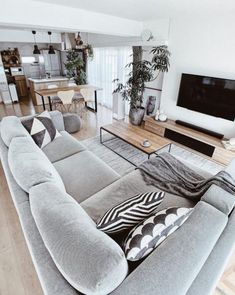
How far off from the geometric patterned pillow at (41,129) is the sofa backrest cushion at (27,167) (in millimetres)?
677

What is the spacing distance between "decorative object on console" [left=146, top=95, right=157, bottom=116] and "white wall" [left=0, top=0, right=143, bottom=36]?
156 cm

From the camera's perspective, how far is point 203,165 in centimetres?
308

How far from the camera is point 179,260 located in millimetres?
895

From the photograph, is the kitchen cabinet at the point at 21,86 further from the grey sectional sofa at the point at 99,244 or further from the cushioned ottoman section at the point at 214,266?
the cushioned ottoman section at the point at 214,266

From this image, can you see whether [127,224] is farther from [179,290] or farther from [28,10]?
[28,10]

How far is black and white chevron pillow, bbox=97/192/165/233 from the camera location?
3.51 feet

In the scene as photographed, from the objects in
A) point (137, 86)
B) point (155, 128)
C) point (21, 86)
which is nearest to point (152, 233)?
point (155, 128)

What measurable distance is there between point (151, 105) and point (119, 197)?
3268 millimetres

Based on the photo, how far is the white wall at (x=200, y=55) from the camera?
9.91 ft

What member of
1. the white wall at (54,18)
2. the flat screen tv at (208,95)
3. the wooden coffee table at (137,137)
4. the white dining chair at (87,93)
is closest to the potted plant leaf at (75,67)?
Answer: the white dining chair at (87,93)

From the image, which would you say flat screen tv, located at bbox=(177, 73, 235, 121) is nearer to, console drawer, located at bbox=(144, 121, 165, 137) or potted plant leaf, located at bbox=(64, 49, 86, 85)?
console drawer, located at bbox=(144, 121, 165, 137)

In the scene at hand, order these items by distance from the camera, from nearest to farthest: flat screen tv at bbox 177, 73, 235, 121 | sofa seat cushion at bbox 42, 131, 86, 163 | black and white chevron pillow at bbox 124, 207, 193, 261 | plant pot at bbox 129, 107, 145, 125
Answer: black and white chevron pillow at bbox 124, 207, 193, 261
sofa seat cushion at bbox 42, 131, 86, 163
flat screen tv at bbox 177, 73, 235, 121
plant pot at bbox 129, 107, 145, 125

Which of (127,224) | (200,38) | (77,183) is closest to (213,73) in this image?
(200,38)

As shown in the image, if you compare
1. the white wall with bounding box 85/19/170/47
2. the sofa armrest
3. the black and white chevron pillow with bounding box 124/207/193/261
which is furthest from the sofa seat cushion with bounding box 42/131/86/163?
the white wall with bounding box 85/19/170/47
